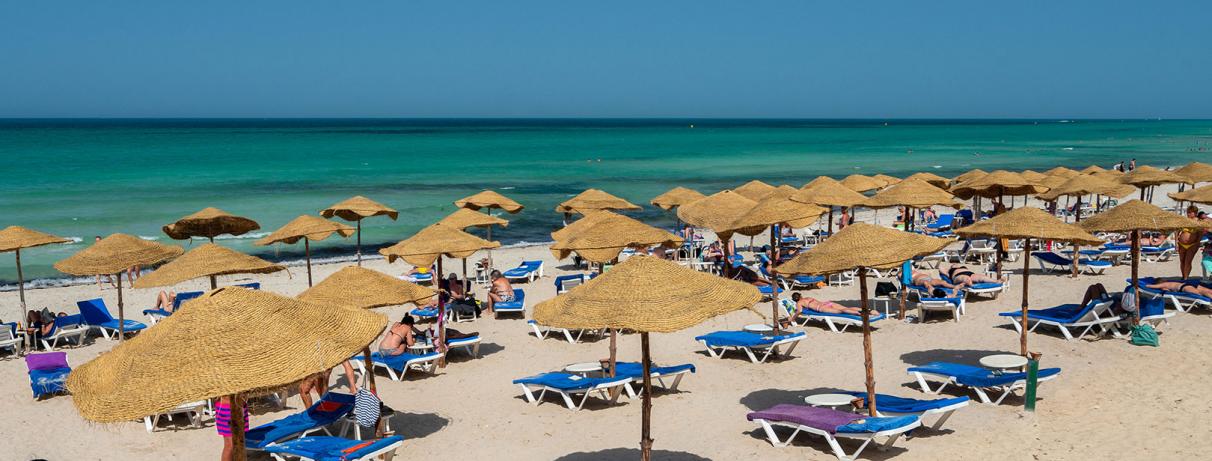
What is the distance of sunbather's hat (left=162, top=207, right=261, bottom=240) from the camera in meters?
13.4

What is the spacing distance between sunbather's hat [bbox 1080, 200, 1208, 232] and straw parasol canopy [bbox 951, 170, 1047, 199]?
24.3 feet

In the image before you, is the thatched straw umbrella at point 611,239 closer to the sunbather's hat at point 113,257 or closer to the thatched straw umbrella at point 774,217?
the thatched straw umbrella at point 774,217

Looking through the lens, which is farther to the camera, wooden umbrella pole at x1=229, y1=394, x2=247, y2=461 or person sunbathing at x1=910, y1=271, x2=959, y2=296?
person sunbathing at x1=910, y1=271, x2=959, y2=296

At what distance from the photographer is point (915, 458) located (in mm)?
7273

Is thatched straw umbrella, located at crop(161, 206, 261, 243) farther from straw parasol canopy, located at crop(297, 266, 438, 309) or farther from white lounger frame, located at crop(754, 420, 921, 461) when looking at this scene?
white lounger frame, located at crop(754, 420, 921, 461)

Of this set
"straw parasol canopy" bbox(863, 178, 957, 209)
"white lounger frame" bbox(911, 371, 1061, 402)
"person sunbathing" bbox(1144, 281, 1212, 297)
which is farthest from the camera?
"straw parasol canopy" bbox(863, 178, 957, 209)

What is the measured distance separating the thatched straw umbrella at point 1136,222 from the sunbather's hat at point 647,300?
6921 millimetres

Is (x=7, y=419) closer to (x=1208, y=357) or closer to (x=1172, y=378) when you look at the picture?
(x=1172, y=378)

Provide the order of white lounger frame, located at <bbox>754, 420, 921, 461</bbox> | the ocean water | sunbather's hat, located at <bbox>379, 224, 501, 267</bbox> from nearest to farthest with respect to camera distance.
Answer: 1. white lounger frame, located at <bbox>754, 420, 921, 461</bbox>
2. sunbather's hat, located at <bbox>379, 224, 501, 267</bbox>
3. the ocean water

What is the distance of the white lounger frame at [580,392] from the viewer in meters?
8.94

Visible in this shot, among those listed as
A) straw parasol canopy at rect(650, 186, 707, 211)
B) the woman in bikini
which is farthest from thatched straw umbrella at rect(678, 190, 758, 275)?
the woman in bikini

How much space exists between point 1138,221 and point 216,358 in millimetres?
10231

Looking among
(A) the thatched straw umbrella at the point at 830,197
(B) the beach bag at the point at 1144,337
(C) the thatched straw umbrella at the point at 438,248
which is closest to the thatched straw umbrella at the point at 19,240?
(C) the thatched straw umbrella at the point at 438,248

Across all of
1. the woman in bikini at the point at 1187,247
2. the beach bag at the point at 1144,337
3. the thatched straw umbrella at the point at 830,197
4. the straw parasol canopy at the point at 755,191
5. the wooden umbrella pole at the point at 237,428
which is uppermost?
the thatched straw umbrella at the point at 830,197
